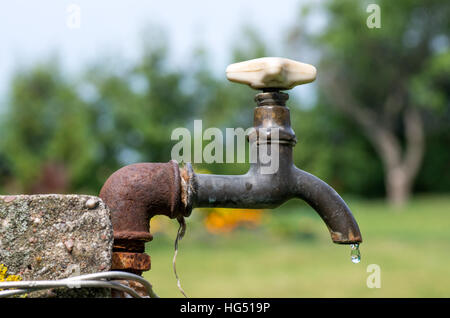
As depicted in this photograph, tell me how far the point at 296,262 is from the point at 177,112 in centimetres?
891

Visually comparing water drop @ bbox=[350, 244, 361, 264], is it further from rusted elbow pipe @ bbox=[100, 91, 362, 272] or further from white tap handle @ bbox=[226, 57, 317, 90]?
white tap handle @ bbox=[226, 57, 317, 90]

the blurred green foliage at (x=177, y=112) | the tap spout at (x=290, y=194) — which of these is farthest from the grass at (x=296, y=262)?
the tap spout at (x=290, y=194)

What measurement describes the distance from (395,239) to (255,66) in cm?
1043

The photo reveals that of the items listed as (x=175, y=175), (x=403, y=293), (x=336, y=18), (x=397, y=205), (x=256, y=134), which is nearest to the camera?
(x=175, y=175)

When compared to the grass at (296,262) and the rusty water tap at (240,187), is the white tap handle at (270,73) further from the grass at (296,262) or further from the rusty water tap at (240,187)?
the grass at (296,262)

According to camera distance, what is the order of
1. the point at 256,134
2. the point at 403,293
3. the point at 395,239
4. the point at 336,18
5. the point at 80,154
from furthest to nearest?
the point at 336,18
the point at 80,154
the point at 395,239
the point at 403,293
the point at 256,134

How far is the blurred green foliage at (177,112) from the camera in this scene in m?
15.8

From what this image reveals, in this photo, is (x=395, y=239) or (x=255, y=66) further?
(x=395, y=239)

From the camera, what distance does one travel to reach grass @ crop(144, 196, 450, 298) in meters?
6.93

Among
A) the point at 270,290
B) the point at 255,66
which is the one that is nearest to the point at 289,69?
the point at 255,66

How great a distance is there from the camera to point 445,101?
886 inches

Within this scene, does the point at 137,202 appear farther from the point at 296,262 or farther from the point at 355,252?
the point at 296,262

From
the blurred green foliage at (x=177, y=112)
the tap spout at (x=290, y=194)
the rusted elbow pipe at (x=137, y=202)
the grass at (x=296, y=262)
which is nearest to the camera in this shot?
the rusted elbow pipe at (x=137, y=202)

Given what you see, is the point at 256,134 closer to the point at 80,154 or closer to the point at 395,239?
the point at 395,239
